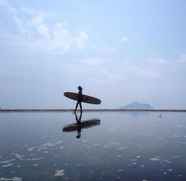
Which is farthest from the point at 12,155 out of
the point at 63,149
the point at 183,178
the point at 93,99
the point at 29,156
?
the point at 93,99

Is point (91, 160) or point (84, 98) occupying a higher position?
point (84, 98)

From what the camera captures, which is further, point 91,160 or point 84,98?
point 84,98

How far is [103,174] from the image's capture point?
9031mm

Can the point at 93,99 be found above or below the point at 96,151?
above

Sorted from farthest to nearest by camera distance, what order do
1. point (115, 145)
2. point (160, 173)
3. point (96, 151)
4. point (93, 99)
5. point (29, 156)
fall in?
1. point (93, 99)
2. point (115, 145)
3. point (96, 151)
4. point (29, 156)
5. point (160, 173)

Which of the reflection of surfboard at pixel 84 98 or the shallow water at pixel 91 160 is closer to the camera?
the shallow water at pixel 91 160

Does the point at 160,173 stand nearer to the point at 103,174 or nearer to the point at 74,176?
the point at 103,174

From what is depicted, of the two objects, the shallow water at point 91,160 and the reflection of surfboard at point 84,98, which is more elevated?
the reflection of surfboard at point 84,98

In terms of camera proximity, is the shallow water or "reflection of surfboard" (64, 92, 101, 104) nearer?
the shallow water

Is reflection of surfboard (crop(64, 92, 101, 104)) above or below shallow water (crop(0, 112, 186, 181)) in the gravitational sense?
above

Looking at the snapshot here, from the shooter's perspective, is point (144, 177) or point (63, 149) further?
point (63, 149)

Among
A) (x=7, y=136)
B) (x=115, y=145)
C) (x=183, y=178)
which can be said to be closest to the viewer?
(x=183, y=178)

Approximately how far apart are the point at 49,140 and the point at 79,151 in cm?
358

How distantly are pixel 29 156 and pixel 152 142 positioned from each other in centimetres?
761
